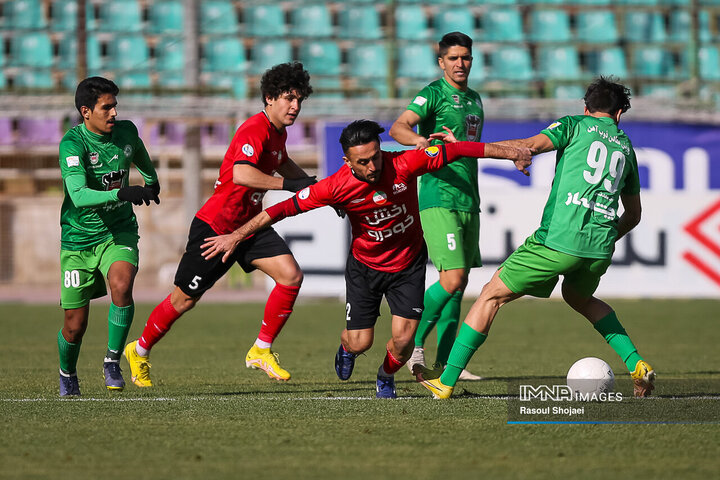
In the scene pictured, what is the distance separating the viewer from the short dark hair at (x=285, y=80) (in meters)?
6.64

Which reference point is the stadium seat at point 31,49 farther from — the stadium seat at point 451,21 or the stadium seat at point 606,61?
the stadium seat at point 606,61

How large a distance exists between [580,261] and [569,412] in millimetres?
857

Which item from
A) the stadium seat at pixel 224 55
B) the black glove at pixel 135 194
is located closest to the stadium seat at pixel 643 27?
the stadium seat at pixel 224 55

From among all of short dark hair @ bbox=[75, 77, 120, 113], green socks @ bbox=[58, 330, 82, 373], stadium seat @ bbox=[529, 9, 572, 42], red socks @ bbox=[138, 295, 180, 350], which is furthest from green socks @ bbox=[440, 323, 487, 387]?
stadium seat @ bbox=[529, 9, 572, 42]

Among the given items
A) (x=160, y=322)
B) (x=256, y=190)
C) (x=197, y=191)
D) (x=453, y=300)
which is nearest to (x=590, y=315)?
(x=453, y=300)

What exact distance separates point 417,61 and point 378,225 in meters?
14.3

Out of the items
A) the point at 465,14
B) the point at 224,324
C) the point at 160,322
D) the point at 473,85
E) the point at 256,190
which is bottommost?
the point at 224,324

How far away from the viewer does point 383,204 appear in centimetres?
603

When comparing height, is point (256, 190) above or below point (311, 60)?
below

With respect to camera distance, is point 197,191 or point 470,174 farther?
point 197,191

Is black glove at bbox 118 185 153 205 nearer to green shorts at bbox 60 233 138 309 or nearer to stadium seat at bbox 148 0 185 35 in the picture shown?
green shorts at bbox 60 233 138 309

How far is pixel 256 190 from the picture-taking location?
680cm

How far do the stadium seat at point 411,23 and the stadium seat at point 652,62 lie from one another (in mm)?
4191

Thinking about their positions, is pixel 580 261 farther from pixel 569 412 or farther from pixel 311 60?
pixel 311 60
